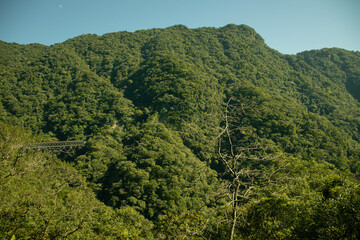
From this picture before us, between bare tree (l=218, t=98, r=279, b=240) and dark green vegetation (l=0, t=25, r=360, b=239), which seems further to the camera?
dark green vegetation (l=0, t=25, r=360, b=239)

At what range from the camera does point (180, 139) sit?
5725 cm

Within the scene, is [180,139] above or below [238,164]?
below

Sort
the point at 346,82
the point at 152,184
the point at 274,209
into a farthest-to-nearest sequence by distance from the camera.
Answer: the point at 346,82
the point at 152,184
the point at 274,209

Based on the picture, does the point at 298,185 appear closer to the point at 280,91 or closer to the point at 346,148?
the point at 346,148

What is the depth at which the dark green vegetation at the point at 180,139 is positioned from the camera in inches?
262

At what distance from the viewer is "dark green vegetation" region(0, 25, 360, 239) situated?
6.65 m

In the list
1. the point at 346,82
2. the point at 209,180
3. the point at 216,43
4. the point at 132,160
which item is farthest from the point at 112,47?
the point at 346,82

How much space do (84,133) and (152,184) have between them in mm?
35730

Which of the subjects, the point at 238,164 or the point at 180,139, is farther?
the point at 180,139

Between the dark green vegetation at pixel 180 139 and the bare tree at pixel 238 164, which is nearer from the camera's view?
the bare tree at pixel 238 164

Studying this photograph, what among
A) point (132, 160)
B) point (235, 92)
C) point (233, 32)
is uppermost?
point (233, 32)

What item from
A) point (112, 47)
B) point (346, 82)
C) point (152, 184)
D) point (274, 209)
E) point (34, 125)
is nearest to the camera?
point (274, 209)

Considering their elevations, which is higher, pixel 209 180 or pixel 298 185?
pixel 298 185

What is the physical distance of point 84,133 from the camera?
59.8 m
